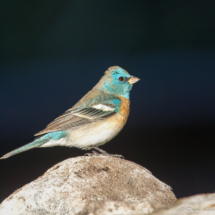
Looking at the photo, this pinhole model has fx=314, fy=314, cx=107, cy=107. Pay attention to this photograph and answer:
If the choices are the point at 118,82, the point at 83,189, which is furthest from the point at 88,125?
the point at 83,189

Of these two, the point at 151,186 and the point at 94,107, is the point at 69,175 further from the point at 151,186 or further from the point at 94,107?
the point at 94,107

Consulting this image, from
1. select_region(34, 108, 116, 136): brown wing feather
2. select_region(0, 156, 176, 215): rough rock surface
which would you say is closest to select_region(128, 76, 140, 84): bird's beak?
select_region(34, 108, 116, 136): brown wing feather

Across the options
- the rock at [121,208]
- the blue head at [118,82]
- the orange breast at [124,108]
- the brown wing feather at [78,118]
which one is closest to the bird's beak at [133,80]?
the blue head at [118,82]

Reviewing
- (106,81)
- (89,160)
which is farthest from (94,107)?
(89,160)

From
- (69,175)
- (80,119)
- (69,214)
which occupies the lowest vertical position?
(69,214)

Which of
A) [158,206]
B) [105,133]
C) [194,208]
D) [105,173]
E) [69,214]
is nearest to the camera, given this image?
[194,208]

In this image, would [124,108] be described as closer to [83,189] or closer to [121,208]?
[83,189]

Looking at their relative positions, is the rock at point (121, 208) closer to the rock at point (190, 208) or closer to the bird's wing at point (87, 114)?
the rock at point (190, 208)
